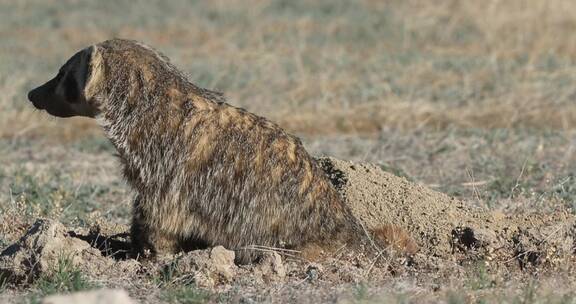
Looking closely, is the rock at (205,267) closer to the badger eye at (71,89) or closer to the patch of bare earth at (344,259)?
the patch of bare earth at (344,259)

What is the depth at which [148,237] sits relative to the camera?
6.33 meters

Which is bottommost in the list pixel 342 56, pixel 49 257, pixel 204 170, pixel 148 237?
pixel 49 257

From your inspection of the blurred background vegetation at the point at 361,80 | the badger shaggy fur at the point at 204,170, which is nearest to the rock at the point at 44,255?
the badger shaggy fur at the point at 204,170

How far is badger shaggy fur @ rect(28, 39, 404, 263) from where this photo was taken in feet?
20.4

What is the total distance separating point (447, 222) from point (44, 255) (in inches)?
101

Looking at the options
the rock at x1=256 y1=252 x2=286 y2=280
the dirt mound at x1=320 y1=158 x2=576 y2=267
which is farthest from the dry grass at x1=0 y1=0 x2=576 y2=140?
the rock at x1=256 y1=252 x2=286 y2=280

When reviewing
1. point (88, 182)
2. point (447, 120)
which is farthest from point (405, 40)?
point (88, 182)

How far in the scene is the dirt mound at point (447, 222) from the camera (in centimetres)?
644

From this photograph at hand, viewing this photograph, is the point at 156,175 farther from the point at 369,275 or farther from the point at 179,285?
the point at 369,275

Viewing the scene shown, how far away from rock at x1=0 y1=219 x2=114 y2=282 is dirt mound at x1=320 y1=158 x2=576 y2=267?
178cm

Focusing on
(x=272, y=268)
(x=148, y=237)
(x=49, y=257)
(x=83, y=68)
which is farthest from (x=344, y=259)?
(x=83, y=68)

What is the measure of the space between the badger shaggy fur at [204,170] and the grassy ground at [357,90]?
0.61m

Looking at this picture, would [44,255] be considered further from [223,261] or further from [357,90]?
[357,90]

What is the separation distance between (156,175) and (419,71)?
8.93m
